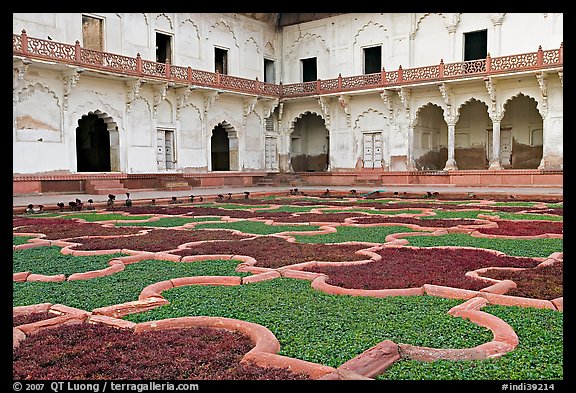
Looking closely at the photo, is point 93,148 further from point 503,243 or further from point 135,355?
point 135,355

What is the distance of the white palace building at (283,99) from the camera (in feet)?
53.4

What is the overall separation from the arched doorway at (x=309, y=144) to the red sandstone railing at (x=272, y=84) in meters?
2.60

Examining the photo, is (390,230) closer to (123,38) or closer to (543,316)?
(543,316)

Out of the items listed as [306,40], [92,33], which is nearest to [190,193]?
[92,33]

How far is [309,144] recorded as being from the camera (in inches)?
1025

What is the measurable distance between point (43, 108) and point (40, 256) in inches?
503

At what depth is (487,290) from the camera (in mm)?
3211

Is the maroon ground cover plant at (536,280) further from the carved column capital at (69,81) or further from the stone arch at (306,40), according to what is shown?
the stone arch at (306,40)

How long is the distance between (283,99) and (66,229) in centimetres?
1773

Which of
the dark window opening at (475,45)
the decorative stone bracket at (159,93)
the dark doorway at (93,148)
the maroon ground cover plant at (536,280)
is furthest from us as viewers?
the dark doorway at (93,148)

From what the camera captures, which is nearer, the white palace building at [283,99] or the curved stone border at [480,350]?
the curved stone border at [480,350]

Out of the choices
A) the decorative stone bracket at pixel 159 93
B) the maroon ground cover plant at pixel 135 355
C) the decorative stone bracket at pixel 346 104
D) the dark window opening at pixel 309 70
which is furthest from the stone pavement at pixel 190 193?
the maroon ground cover plant at pixel 135 355

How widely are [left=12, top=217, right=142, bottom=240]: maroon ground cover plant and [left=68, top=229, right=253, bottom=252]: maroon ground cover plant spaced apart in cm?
38

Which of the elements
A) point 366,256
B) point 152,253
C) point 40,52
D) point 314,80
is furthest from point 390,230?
point 314,80
